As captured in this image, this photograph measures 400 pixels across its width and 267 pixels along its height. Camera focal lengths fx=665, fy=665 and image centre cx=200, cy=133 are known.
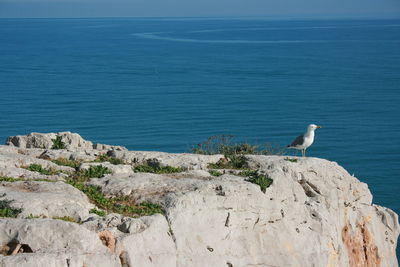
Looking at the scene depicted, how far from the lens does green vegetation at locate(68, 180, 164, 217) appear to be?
15914 millimetres

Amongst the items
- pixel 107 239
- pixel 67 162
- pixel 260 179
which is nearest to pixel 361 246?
pixel 260 179

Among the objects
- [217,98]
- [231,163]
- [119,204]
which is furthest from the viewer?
[217,98]

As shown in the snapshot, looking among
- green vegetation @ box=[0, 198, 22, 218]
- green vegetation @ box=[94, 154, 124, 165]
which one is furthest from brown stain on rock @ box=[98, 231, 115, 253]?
green vegetation @ box=[94, 154, 124, 165]

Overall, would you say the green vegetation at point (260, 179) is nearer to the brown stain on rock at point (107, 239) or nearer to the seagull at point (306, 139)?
the seagull at point (306, 139)

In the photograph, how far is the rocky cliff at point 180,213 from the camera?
13469 millimetres

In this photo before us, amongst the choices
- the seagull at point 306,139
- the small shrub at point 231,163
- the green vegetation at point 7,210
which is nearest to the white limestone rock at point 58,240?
the green vegetation at point 7,210

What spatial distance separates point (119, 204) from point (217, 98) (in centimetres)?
6022

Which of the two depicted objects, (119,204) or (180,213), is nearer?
(180,213)

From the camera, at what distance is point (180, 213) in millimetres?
15859

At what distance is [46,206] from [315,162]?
866 centimetres

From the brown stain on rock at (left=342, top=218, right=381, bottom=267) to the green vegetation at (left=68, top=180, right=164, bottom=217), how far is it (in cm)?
659

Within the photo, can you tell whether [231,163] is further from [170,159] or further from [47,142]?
[47,142]

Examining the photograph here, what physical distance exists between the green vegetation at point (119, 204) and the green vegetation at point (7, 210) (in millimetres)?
2273

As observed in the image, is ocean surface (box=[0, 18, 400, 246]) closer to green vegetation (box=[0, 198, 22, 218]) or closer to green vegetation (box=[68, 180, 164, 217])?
green vegetation (box=[68, 180, 164, 217])
